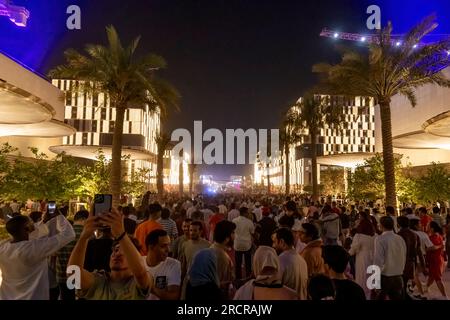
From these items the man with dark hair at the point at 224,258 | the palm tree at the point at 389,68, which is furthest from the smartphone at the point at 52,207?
the palm tree at the point at 389,68

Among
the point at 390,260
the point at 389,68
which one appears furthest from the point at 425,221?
the point at 389,68

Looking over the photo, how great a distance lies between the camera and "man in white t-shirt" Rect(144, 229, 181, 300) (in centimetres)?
395

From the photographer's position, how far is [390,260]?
608 centimetres

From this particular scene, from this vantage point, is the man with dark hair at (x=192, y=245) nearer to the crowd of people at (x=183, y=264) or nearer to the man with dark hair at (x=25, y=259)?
the crowd of people at (x=183, y=264)

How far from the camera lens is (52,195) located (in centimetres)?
1767

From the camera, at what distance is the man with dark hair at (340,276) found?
351 centimetres

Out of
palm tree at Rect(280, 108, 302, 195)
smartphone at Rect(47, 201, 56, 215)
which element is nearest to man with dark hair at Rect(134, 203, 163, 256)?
smartphone at Rect(47, 201, 56, 215)

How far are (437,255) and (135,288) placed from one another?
764cm

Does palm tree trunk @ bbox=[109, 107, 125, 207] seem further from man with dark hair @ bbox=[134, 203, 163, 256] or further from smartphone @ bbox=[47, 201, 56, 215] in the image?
smartphone @ bbox=[47, 201, 56, 215]

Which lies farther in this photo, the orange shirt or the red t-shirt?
the red t-shirt

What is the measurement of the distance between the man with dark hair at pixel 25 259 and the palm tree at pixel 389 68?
632 inches

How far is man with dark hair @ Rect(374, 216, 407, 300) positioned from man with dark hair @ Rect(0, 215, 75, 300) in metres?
4.64
